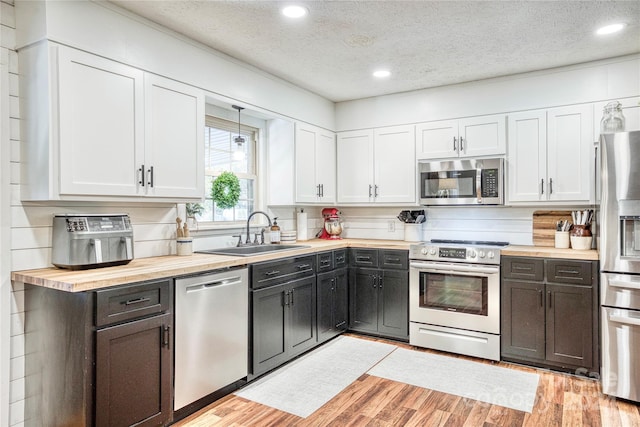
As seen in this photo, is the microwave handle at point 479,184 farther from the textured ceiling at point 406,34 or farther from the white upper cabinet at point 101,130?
the white upper cabinet at point 101,130

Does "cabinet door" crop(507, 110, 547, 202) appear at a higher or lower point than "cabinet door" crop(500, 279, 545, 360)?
higher

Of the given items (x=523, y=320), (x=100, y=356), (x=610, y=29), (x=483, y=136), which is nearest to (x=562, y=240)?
(x=523, y=320)

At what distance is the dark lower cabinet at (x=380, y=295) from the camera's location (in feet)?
12.6

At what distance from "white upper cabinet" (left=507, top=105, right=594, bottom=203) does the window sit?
2389mm

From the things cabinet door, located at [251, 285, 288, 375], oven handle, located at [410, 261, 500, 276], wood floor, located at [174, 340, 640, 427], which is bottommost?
wood floor, located at [174, 340, 640, 427]

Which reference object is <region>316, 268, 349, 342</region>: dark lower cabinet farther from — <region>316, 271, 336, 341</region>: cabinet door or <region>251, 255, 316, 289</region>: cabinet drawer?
<region>251, 255, 316, 289</region>: cabinet drawer

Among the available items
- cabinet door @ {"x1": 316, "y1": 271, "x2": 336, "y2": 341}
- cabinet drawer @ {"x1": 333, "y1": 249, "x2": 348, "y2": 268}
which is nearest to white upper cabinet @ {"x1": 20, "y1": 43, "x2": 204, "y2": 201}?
cabinet door @ {"x1": 316, "y1": 271, "x2": 336, "y2": 341}

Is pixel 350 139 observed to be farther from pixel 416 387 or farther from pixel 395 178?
pixel 416 387

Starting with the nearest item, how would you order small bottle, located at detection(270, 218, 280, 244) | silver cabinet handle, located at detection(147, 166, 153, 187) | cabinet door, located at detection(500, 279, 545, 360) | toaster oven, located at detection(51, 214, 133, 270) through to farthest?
1. toaster oven, located at detection(51, 214, 133, 270)
2. silver cabinet handle, located at detection(147, 166, 153, 187)
3. cabinet door, located at detection(500, 279, 545, 360)
4. small bottle, located at detection(270, 218, 280, 244)

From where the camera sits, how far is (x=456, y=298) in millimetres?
3607

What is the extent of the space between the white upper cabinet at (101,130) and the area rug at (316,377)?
57.3 inches

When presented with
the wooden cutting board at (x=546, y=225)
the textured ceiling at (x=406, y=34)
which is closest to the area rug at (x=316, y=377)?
the wooden cutting board at (x=546, y=225)

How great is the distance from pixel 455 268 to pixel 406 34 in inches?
75.8

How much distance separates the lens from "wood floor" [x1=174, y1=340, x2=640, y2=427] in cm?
246
